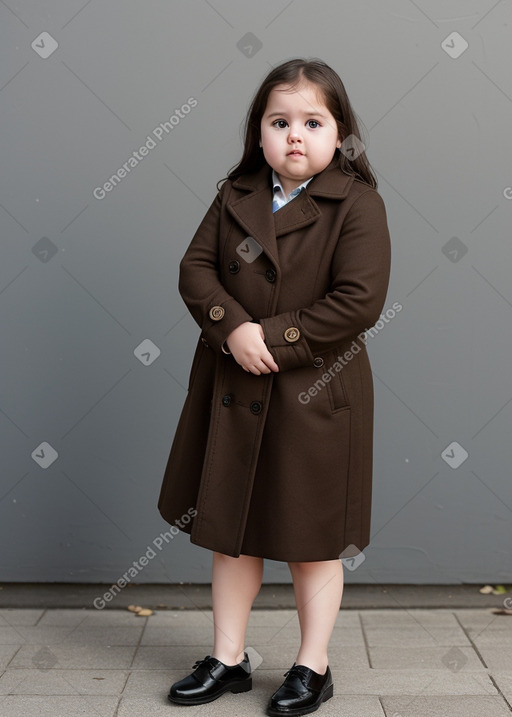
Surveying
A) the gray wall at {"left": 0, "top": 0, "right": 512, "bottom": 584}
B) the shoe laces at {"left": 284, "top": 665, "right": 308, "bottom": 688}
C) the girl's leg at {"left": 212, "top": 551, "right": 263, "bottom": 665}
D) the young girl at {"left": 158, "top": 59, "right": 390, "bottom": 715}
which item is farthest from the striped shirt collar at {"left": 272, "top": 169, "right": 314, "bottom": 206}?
the shoe laces at {"left": 284, "top": 665, "right": 308, "bottom": 688}

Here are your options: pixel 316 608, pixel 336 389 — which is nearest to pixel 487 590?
pixel 316 608

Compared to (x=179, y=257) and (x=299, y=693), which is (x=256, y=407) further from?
(x=179, y=257)

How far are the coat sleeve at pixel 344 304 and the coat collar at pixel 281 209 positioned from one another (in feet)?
0.27

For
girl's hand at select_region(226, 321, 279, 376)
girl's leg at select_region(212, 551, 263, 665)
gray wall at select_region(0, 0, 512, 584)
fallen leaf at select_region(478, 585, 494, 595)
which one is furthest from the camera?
fallen leaf at select_region(478, 585, 494, 595)

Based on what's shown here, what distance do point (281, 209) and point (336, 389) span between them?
1.67 ft

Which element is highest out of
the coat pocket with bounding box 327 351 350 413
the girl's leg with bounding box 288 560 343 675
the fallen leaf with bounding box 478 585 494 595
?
the coat pocket with bounding box 327 351 350 413

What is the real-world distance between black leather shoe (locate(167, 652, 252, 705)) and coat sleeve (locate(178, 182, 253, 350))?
92cm

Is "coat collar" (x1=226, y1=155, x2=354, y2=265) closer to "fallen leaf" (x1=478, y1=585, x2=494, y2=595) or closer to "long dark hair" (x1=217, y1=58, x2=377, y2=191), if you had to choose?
"long dark hair" (x1=217, y1=58, x2=377, y2=191)

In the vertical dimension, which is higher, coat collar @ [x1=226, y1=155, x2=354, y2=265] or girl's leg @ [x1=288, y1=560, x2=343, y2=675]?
coat collar @ [x1=226, y1=155, x2=354, y2=265]

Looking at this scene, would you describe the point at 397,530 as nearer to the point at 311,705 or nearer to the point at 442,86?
the point at 311,705

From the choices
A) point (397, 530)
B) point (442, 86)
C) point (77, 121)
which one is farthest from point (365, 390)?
point (77, 121)

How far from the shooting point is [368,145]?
Answer: 3451 mm

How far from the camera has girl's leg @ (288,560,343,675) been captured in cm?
268

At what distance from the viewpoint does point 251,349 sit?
2.48 m
